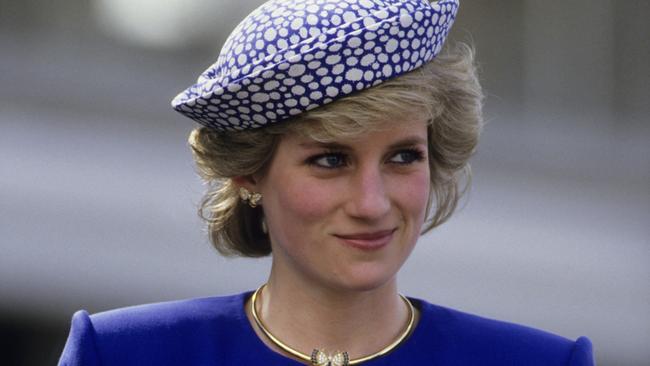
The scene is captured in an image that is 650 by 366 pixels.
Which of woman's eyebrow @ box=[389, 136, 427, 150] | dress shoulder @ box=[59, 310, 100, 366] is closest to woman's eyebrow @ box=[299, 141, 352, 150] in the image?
woman's eyebrow @ box=[389, 136, 427, 150]

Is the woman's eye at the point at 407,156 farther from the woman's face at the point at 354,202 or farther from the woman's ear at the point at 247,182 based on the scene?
the woman's ear at the point at 247,182

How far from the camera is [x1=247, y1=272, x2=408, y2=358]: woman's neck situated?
3658 millimetres

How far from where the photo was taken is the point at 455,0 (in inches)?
144

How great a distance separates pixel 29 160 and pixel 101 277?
736 millimetres

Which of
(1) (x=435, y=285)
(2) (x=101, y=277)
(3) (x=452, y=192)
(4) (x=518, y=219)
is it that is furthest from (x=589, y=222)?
(3) (x=452, y=192)

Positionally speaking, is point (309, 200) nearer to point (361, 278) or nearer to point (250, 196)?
point (361, 278)

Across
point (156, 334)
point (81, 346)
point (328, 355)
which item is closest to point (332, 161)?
point (328, 355)

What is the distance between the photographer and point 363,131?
3.45 metres

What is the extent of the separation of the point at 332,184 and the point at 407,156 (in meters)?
0.20

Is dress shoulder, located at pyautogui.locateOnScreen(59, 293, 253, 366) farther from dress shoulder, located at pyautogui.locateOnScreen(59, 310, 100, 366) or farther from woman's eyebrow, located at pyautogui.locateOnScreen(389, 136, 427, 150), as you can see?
woman's eyebrow, located at pyautogui.locateOnScreen(389, 136, 427, 150)

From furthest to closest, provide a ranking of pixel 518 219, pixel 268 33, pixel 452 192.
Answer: pixel 518 219 < pixel 452 192 < pixel 268 33

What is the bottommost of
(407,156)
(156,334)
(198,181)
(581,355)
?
(198,181)

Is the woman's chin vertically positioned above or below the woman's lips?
A: below

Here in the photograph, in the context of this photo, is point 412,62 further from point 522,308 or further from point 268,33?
point 522,308
